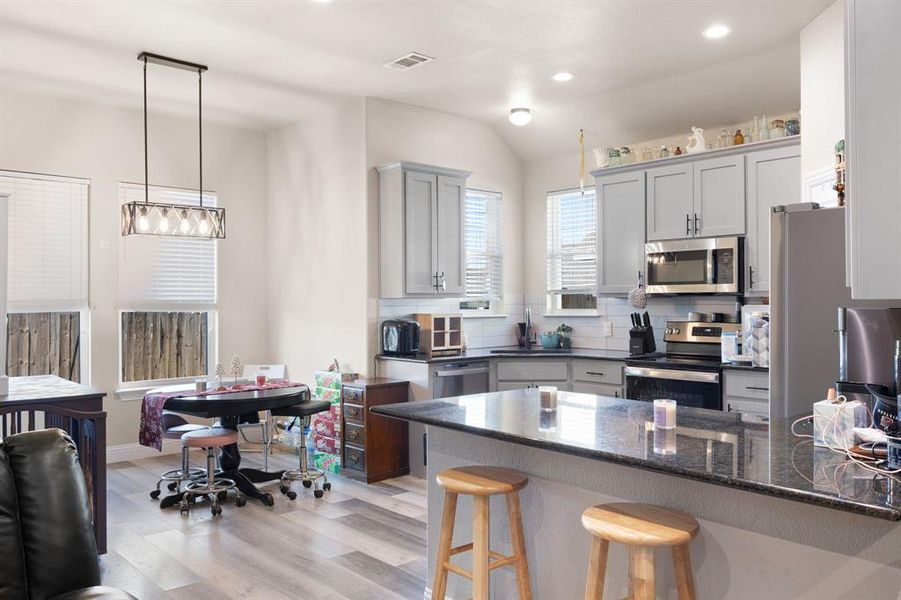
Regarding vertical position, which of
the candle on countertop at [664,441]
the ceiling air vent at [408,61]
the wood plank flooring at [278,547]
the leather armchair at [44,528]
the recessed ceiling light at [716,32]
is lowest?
the wood plank flooring at [278,547]

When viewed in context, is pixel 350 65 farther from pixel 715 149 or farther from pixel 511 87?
pixel 715 149

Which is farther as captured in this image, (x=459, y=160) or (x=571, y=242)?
(x=571, y=242)

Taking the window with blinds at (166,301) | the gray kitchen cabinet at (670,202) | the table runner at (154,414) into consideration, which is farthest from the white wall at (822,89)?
the window with blinds at (166,301)

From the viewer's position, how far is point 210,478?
466cm

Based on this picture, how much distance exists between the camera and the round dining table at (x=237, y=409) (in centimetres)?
441

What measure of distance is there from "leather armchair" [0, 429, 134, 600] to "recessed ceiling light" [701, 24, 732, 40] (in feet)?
13.3

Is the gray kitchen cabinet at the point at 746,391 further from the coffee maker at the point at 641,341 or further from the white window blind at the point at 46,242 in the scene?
the white window blind at the point at 46,242

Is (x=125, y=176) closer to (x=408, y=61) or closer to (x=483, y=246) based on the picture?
(x=408, y=61)

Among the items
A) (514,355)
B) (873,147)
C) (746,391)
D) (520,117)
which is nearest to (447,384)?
(514,355)

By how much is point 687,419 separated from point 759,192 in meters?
2.77

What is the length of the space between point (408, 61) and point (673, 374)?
9.28 feet

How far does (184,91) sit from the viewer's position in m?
5.52

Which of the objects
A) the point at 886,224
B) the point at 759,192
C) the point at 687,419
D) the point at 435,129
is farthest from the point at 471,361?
the point at 886,224

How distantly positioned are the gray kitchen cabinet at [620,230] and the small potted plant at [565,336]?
706 mm
